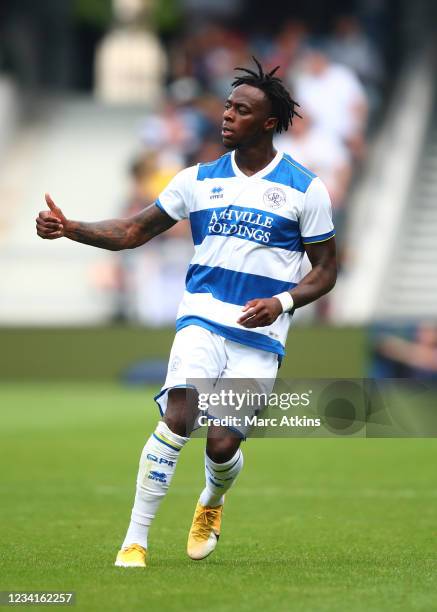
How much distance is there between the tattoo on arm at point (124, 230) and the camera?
7.84 meters

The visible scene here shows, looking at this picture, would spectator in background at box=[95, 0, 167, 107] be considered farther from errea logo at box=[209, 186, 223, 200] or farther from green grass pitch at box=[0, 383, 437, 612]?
errea logo at box=[209, 186, 223, 200]

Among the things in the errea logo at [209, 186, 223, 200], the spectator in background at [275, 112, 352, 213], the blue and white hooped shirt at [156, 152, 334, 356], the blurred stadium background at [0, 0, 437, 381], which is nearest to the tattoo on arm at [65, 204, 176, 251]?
the blue and white hooped shirt at [156, 152, 334, 356]

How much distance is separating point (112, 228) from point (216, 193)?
60 centimetres

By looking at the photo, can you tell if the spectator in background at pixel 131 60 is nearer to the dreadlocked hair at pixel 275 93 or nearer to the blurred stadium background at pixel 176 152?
the blurred stadium background at pixel 176 152

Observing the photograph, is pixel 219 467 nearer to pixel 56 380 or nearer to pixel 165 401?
pixel 165 401

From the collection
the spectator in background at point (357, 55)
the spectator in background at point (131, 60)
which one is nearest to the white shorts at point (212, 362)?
the spectator in background at point (357, 55)

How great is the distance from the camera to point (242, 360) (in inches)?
306

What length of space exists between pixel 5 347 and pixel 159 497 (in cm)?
1639

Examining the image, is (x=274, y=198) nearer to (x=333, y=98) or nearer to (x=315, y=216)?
(x=315, y=216)

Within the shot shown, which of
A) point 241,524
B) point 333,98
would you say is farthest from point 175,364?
point 333,98

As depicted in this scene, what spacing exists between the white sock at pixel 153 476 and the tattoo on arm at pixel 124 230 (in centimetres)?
106

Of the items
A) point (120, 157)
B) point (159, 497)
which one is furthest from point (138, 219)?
point (120, 157)

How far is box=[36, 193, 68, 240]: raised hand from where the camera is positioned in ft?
25.2

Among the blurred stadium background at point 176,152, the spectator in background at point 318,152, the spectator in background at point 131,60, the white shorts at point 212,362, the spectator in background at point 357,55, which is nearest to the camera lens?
the white shorts at point 212,362
